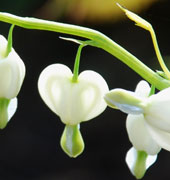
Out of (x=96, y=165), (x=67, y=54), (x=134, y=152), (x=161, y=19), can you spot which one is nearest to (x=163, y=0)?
(x=161, y=19)

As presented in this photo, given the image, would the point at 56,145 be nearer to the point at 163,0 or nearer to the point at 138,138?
the point at 163,0

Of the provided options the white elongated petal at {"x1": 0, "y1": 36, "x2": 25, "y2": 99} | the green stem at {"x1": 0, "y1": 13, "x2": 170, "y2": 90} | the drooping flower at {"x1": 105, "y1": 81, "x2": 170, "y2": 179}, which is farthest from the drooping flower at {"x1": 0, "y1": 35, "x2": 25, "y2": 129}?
the drooping flower at {"x1": 105, "y1": 81, "x2": 170, "y2": 179}

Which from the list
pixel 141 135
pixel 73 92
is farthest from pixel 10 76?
pixel 141 135

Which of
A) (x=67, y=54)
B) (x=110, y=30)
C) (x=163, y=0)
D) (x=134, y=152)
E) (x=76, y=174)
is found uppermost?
(x=134, y=152)

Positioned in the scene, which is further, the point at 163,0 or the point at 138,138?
the point at 163,0

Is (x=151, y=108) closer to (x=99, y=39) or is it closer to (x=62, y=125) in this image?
(x=99, y=39)
